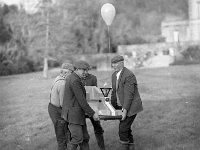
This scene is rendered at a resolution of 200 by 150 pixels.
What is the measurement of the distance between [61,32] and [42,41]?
5.20 ft

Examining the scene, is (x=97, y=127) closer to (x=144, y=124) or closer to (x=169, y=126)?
(x=144, y=124)

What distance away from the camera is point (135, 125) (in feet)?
A: 29.3

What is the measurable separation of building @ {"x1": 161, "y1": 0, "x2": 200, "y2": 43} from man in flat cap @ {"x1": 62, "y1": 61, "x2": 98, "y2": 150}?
1667 inches

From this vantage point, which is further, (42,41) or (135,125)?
(42,41)

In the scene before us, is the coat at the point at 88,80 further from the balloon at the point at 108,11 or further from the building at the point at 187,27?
the building at the point at 187,27

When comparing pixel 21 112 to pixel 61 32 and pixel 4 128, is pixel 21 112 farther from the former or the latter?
pixel 61 32

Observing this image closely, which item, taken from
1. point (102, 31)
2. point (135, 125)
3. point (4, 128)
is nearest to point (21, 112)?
point (4, 128)

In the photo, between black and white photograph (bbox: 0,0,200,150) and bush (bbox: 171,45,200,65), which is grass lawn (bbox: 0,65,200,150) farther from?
bush (bbox: 171,45,200,65)

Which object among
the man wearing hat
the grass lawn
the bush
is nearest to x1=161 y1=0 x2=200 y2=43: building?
the bush

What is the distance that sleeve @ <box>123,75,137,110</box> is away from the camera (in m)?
6.00

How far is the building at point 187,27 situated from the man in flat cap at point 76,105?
4235cm

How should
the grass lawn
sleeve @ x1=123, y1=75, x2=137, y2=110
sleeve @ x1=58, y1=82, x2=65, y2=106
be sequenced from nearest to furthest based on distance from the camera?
sleeve @ x1=123, y1=75, x2=137, y2=110
sleeve @ x1=58, y1=82, x2=65, y2=106
the grass lawn

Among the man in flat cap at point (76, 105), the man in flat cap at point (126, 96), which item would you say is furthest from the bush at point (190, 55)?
the man in flat cap at point (76, 105)

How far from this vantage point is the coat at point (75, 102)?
5.50 m
